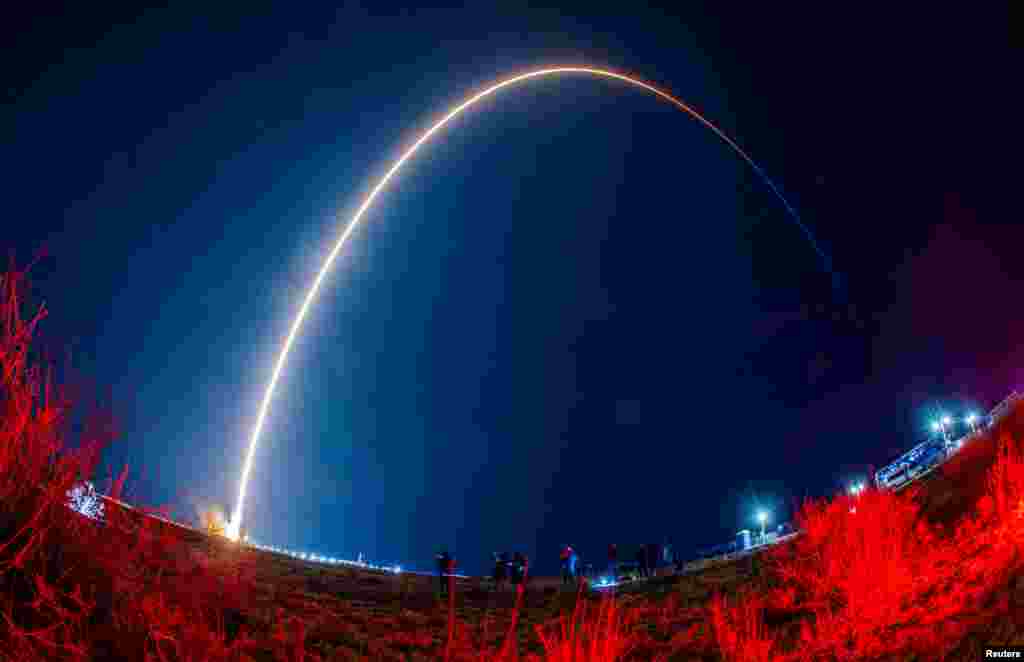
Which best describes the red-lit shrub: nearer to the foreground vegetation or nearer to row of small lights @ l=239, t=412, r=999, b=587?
the foreground vegetation

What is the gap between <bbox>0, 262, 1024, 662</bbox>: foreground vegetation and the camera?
459cm

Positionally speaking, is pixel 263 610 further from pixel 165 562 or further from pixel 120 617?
pixel 120 617

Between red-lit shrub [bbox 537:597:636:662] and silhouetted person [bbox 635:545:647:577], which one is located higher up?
silhouetted person [bbox 635:545:647:577]

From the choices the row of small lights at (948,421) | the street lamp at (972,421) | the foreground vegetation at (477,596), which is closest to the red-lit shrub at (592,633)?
the foreground vegetation at (477,596)

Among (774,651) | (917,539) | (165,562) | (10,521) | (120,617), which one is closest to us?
(10,521)

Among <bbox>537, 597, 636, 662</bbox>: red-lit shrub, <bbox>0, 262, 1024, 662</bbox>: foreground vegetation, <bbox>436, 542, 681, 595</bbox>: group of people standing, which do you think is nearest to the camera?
<bbox>0, 262, 1024, 662</bbox>: foreground vegetation

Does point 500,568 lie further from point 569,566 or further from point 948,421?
point 948,421

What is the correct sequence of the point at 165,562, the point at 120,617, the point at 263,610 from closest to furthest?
1. the point at 120,617
2. the point at 165,562
3. the point at 263,610

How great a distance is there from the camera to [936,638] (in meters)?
6.89

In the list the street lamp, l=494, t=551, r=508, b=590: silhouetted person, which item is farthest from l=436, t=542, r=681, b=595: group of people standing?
the street lamp

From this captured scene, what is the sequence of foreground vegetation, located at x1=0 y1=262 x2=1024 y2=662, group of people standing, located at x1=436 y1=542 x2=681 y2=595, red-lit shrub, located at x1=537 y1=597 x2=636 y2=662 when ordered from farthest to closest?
group of people standing, located at x1=436 y1=542 x2=681 y2=595 → red-lit shrub, located at x1=537 y1=597 x2=636 y2=662 → foreground vegetation, located at x1=0 y1=262 x2=1024 y2=662

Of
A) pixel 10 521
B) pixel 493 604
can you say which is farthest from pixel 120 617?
pixel 493 604

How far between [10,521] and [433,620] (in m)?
13.6

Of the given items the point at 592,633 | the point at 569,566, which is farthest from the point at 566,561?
the point at 592,633
